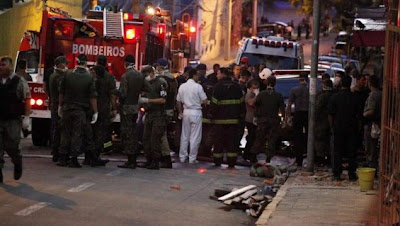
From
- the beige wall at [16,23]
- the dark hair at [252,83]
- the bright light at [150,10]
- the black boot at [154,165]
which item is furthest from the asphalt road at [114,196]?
the beige wall at [16,23]

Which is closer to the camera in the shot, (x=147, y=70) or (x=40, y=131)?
(x=147, y=70)

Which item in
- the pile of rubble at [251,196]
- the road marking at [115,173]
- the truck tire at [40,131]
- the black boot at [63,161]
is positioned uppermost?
the truck tire at [40,131]

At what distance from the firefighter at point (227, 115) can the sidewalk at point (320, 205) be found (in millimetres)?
2422

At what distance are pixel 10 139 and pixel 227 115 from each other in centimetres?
554

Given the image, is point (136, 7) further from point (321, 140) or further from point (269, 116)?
point (321, 140)

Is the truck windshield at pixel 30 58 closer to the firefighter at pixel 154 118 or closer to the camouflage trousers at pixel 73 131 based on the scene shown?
the firefighter at pixel 154 118

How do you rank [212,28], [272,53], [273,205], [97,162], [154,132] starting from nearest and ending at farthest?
[273,205]
[97,162]
[154,132]
[272,53]
[212,28]

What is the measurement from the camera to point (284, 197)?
43.0 feet

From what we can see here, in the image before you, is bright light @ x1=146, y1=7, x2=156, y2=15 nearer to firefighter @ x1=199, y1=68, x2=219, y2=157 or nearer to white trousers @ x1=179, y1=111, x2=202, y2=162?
firefighter @ x1=199, y1=68, x2=219, y2=157

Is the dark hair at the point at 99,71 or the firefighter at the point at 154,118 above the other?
the dark hair at the point at 99,71

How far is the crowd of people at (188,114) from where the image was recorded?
48.7 ft

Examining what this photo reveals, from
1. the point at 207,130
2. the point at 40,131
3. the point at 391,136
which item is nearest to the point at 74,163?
the point at 40,131

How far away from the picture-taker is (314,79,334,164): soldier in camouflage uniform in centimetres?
1728

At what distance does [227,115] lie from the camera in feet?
57.7
